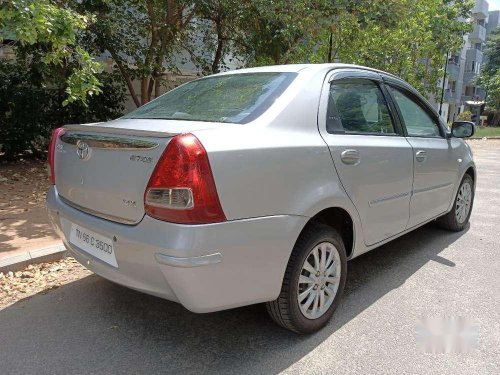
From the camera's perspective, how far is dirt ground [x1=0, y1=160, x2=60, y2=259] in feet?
14.2

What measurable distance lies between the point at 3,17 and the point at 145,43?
5.66 meters

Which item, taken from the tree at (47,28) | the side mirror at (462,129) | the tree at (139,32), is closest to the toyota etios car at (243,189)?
the side mirror at (462,129)

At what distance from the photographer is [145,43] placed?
9273 mm

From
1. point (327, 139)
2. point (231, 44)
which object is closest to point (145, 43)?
point (231, 44)

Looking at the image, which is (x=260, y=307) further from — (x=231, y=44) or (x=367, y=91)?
(x=231, y=44)

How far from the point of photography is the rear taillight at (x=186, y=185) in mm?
2209

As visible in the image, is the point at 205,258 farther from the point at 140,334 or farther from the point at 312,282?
the point at 140,334

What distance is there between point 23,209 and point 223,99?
370 cm

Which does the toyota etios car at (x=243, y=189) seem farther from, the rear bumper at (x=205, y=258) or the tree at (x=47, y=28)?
the tree at (x=47, y=28)

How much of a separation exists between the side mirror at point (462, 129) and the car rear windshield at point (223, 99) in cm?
243

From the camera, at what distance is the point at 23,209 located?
5.55 metres

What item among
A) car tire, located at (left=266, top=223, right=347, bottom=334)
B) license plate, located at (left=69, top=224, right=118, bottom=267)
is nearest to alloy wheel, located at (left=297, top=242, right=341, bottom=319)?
car tire, located at (left=266, top=223, right=347, bottom=334)

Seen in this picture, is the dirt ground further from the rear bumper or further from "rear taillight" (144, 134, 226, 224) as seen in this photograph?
"rear taillight" (144, 134, 226, 224)

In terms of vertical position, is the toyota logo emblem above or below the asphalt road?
above
